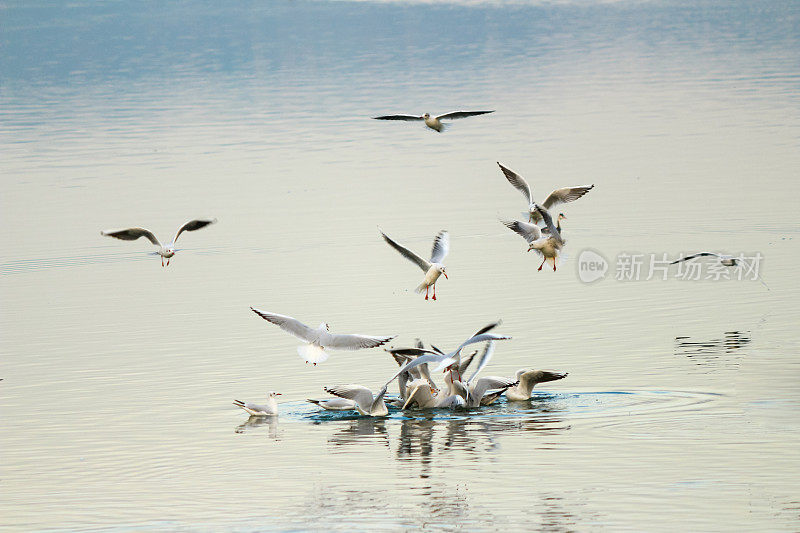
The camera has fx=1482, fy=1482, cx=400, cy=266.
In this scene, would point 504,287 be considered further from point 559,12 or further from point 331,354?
point 559,12

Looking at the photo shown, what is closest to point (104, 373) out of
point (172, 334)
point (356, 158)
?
point (172, 334)

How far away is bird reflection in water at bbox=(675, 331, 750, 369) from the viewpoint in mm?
16125

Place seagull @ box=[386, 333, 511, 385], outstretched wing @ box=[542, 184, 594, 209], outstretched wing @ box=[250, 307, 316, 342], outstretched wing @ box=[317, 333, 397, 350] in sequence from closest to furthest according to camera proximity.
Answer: seagull @ box=[386, 333, 511, 385] < outstretched wing @ box=[317, 333, 397, 350] < outstretched wing @ box=[250, 307, 316, 342] < outstretched wing @ box=[542, 184, 594, 209]

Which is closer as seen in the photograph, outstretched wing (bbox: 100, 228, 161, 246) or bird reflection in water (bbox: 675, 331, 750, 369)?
bird reflection in water (bbox: 675, 331, 750, 369)

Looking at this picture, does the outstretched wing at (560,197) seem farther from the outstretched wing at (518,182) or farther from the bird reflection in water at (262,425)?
the bird reflection in water at (262,425)

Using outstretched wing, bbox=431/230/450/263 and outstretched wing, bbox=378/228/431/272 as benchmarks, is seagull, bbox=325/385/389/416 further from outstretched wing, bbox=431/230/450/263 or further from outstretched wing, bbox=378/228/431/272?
outstretched wing, bbox=431/230/450/263

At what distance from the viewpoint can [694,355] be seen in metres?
16.5

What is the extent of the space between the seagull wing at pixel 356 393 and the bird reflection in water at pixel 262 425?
62 centimetres

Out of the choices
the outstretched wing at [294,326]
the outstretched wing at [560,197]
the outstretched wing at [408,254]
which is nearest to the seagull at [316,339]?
the outstretched wing at [294,326]

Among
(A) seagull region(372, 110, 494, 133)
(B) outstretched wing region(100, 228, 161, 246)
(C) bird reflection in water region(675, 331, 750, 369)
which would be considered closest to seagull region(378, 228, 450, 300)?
(A) seagull region(372, 110, 494, 133)

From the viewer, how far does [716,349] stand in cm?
1675

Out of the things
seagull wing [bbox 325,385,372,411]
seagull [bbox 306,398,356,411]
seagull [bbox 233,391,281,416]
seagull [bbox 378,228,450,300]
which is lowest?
seagull [bbox 233,391,281,416]

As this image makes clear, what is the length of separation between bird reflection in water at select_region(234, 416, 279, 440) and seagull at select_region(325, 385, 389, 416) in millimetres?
621

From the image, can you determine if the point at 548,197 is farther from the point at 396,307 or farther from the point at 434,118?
the point at 396,307
